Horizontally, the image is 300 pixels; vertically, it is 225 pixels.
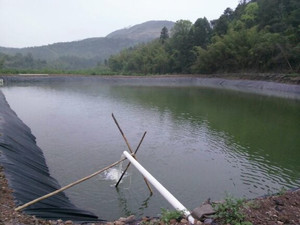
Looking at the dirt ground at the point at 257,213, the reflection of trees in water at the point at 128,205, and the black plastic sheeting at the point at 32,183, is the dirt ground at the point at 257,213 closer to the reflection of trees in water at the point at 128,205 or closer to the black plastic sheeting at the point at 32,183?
the black plastic sheeting at the point at 32,183

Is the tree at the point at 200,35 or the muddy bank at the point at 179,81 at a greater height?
the tree at the point at 200,35

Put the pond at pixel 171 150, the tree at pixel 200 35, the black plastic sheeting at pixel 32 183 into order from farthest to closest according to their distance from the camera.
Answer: the tree at pixel 200 35, the pond at pixel 171 150, the black plastic sheeting at pixel 32 183

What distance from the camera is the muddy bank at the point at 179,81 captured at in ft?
119

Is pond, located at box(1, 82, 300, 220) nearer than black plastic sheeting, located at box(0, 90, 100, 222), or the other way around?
black plastic sheeting, located at box(0, 90, 100, 222)

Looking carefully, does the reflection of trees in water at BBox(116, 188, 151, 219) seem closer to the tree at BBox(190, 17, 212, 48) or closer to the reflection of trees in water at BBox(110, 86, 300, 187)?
the reflection of trees in water at BBox(110, 86, 300, 187)

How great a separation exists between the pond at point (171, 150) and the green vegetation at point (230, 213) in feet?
9.52

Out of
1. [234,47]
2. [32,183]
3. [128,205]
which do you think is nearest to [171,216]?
[128,205]

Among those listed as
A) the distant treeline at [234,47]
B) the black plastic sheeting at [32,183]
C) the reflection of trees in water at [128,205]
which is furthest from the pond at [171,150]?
the distant treeline at [234,47]

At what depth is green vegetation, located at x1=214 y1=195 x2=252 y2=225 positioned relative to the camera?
4785 millimetres

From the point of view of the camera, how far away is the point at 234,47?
1885 inches

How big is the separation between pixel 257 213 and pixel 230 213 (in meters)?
0.57

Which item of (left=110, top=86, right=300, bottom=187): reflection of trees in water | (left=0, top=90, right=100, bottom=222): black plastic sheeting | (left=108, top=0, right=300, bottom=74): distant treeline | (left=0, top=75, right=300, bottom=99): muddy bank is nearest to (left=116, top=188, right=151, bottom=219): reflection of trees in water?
(left=0, top=90, right=100, bottom=222): black plastic sheeting

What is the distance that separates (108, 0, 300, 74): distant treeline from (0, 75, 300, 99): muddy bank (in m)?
3.74

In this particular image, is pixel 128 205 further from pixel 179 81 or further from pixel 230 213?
pixel 179 81
